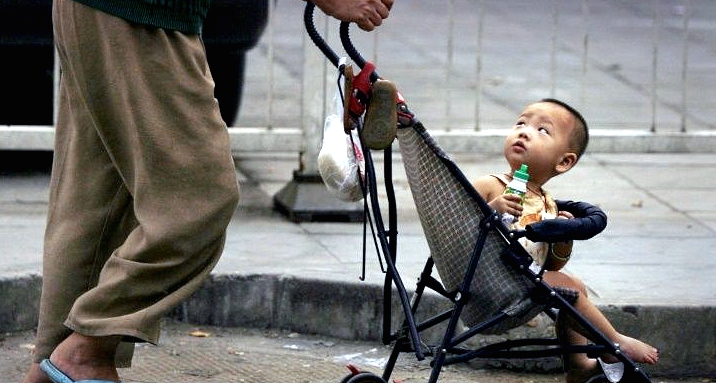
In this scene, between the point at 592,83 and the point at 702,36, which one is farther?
the point at 702,36

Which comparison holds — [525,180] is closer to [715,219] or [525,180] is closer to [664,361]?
[664,361]

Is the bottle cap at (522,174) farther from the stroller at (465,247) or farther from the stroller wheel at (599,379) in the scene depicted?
the stroller wheel at (599,379)

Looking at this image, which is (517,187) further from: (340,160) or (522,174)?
(340,160)

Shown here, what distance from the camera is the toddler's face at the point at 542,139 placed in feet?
12.7

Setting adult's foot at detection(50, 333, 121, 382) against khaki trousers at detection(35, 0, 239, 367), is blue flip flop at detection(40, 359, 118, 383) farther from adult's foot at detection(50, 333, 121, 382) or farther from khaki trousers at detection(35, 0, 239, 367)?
khaki trousers at detection(35, 0, 239, 367)

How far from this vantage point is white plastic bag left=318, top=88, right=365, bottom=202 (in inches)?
145

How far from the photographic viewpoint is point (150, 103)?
11.6 ft

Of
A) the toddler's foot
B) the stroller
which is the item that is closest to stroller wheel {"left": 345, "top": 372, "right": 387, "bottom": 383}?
the stroller

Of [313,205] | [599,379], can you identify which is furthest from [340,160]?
[313,205]

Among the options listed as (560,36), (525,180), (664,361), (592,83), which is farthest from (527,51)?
(525,180)

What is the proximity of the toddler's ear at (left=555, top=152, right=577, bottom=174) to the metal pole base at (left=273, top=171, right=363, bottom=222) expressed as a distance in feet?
6.33

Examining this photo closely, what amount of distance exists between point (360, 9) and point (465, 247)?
2.13 ft

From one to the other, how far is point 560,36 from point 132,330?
871 centimetres

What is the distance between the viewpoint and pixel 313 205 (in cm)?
591
